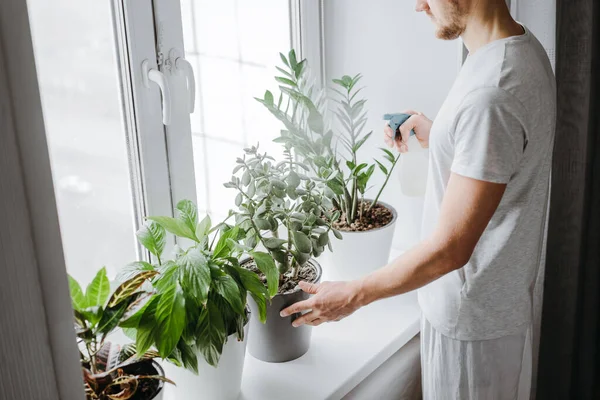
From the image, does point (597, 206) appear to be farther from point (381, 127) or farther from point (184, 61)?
point (184, 61)

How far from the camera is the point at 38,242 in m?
0.77

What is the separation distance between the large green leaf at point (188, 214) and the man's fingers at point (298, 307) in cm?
26

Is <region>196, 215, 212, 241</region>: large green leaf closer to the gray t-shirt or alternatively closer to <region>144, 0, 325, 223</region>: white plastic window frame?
<region>144, 0, 325, 223</region>: white plastic window frame

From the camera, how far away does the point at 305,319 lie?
4.53 feet

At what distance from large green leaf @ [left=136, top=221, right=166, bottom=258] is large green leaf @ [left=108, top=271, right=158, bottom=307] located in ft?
0.29

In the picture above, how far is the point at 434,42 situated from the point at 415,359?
814mm

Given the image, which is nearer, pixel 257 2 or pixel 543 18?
pixel 257 2

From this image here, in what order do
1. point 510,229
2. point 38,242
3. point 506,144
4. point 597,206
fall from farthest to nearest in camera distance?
point 597,206 < point 510,229 < point 506,144 < point 38,242

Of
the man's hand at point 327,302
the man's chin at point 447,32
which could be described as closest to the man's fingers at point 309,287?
the man's hand at point 327,302

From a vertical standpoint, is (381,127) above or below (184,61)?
below

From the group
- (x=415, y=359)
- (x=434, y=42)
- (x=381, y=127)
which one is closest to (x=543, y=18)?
(x=434, y=42)

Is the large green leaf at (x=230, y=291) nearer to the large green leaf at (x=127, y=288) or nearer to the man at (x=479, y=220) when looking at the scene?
the large green leaf at (x=127, y=288)

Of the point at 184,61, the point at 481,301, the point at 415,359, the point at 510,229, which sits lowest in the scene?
the point at 415,359

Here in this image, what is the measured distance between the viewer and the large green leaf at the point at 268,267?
1.24 m
